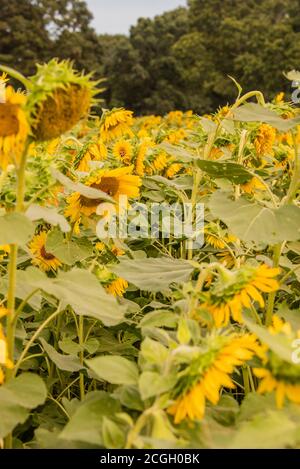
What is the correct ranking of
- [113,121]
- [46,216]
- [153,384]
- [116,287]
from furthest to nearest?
[113,121]
[116,287]
[46,216]
[153,384]

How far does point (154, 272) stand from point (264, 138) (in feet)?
2.80

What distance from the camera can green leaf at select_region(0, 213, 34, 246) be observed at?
0.88m

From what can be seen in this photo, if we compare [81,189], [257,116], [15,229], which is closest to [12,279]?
[15,229]

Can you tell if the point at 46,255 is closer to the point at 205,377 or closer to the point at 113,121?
the point at 113,121

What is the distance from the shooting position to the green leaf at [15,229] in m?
0.88

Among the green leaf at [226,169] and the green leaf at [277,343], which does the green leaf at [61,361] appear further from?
the green leaf at [277,343]

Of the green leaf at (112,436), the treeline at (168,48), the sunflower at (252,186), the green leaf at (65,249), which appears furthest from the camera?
the treeline at (168,48)

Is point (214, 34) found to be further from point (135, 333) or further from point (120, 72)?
point (135, 333)

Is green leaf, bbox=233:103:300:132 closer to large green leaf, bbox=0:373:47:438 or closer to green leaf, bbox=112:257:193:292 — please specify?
green leaf, bbox=112:257:193:292

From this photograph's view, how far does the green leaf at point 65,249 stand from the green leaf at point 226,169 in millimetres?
373

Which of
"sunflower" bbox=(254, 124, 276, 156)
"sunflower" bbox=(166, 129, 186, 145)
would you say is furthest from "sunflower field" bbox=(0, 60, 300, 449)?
"sunflower" bbox=(166, 129, 186, 145)

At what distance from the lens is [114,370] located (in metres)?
0.84

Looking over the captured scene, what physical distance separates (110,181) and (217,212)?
0.39 metres

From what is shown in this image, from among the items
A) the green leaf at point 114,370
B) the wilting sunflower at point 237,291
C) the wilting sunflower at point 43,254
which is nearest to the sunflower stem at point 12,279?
the green leaf at point 114,370
